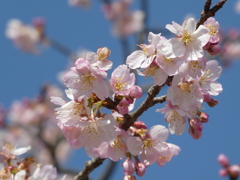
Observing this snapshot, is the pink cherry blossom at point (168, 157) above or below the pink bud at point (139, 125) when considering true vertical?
below

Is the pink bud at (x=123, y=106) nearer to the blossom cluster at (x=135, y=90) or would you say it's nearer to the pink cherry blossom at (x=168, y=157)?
the blossom cluster at (x=135, y=90)

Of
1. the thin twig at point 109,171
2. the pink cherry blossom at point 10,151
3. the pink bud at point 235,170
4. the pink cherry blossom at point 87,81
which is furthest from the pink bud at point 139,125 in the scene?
the thin twig at point 109,171

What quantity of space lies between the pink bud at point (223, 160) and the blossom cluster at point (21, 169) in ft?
5.58

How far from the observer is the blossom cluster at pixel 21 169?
1.66m

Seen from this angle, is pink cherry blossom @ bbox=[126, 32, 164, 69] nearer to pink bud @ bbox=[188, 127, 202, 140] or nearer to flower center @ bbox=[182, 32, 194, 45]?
flower center @ bbox=[182, 32, 194, 45]

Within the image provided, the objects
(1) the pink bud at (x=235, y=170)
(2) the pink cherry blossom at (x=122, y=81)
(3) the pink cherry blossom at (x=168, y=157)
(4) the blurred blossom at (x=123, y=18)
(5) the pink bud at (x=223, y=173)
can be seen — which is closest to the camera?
(2) the pink cherry blossom at (x=122, y=81)

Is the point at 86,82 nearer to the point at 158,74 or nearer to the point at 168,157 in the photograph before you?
the point at 158,74

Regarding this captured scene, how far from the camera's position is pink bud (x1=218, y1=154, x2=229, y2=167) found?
9.60ft

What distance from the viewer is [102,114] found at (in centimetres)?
141

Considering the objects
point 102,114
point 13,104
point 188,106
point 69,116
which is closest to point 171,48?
point 188,106

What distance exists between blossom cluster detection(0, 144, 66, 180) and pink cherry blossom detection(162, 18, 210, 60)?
32.7 inches

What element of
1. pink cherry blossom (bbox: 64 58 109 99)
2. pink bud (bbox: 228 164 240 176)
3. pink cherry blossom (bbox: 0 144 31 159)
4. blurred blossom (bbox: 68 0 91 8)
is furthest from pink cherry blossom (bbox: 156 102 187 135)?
blurred blossom (bbox: 68 0 91 8)

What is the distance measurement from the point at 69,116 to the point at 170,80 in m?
0.43

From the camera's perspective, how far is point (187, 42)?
1.41m
